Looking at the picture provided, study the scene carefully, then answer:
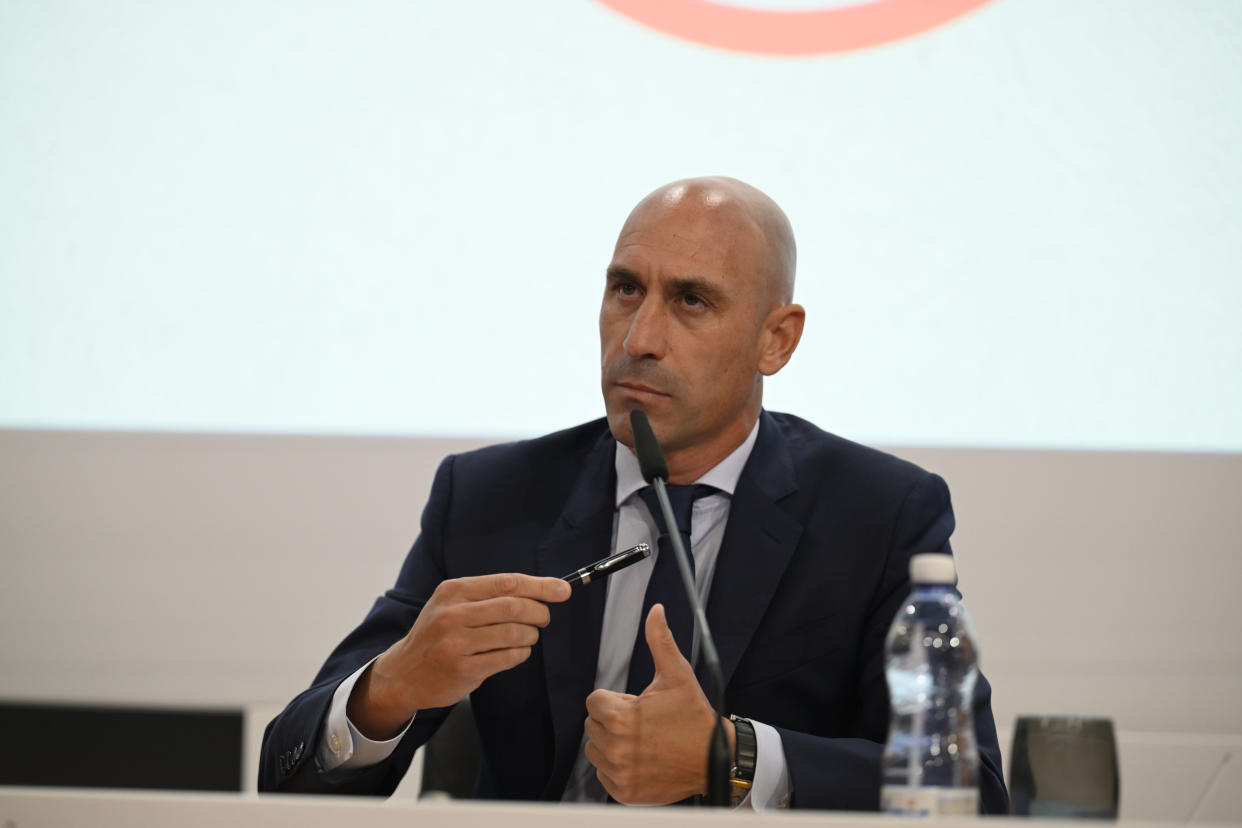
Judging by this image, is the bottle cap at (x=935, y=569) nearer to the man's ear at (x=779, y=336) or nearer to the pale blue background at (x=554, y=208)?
the man's ear at (x=779, y=336)

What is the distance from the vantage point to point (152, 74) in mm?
2785

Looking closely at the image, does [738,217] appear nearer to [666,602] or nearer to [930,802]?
[666,602]

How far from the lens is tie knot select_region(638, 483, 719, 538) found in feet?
5.94

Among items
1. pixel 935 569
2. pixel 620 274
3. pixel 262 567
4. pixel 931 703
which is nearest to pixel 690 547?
pixel 620 274

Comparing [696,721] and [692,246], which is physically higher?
[692,246]

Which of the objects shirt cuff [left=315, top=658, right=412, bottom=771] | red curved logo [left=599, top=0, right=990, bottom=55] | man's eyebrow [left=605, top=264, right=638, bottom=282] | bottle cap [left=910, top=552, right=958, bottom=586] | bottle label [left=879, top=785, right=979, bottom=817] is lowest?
shirt cuff [left=315, top=658, right=412, bottom=771]

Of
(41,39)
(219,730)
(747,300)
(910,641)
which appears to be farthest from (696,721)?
(41,39)

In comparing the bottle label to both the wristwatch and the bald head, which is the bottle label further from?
the bald head

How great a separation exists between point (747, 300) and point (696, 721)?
0.79m

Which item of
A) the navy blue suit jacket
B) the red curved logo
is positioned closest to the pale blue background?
the red curved logo

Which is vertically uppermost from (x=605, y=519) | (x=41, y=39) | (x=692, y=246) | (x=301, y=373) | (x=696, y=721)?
(x=41, y=39)

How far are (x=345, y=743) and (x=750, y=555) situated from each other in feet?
2.21

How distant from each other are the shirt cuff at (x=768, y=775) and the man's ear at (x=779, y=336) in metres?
0.73

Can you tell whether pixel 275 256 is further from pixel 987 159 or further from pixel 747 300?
pixel 987 159
